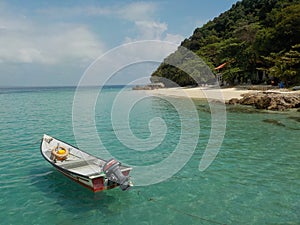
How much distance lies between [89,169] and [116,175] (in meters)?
2.01

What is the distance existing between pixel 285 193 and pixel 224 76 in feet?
149

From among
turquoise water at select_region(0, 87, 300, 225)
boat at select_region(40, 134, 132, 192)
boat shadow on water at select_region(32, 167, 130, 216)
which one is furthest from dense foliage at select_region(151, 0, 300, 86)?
boat shadow on water at select_region(32, 167, 130, 216)

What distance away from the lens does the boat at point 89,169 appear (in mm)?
7863

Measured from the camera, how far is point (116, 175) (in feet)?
25.6

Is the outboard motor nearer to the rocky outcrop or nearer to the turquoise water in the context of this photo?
the turquoise water

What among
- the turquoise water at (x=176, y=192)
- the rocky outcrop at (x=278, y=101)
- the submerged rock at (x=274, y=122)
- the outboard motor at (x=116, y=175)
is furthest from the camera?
the rocky outcrop at (x=278, y=101)

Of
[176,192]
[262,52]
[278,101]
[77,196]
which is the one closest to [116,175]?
[77,196]

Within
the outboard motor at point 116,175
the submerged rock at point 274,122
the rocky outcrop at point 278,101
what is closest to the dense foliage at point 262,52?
the rocky outcrop at point 278,101

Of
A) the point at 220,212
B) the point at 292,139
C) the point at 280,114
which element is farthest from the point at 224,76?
the point at 220,212

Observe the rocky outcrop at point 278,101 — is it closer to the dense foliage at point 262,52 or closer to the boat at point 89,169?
the dense foliage at point 262,52

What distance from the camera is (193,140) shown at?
56.4 ft

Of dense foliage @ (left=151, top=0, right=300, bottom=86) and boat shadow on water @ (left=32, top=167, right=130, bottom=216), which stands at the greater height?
dense foliage @ (left=151, top=0, right=300, bottom=86)

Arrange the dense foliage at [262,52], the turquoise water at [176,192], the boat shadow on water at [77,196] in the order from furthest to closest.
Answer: the dense foliage at [262,52] < the boat shadow on water at [77,196] < the turquoise water at [176,192]

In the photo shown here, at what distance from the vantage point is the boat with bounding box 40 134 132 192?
7863 mm
